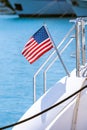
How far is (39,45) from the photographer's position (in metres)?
4.43

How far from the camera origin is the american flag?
14.4 ft

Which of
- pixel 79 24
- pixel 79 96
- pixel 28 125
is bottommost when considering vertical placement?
pixel 28 125

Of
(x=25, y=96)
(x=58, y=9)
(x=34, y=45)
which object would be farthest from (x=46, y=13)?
(x=34, y=45)

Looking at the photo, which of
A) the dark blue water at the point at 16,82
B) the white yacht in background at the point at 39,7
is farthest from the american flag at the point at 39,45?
the white yacht in background at the point at 39,7

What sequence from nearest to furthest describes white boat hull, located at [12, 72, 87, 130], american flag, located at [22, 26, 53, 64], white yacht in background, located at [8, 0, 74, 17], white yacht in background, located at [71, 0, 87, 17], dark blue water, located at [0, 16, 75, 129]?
white boat hull, located at [12, 72, 87, 130]
american flag, located at [22, 26, 53, 64]
dark blue water, located at [0, 16, 75, 129]
white yacht in background, located at [71, 0, 87, 17]
white yacht in background, located at [8, 0, 74, 17]

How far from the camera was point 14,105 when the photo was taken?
23.4ft

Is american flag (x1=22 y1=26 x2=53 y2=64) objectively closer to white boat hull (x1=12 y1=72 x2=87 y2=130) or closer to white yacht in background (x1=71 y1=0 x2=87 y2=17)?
white boat hull (x1=12 y1=72 x2=87 y2=130)

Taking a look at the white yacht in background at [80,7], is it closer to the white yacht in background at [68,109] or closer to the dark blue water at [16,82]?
the dark blue water at [16,82]

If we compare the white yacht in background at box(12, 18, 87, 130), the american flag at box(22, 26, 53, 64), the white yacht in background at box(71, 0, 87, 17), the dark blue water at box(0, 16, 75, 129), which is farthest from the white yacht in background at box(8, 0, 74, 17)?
the white yacht in background at box(12, 18, 87, 130)

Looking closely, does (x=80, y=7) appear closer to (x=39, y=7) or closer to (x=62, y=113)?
(x=39, y=7)

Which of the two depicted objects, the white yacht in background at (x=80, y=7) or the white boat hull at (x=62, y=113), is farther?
the white yacht in background at (x=80, y=7)

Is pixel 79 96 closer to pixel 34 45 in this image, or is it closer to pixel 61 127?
pixel 61 127

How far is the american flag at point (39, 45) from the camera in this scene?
4.39 metres

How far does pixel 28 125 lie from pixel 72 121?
371mm
